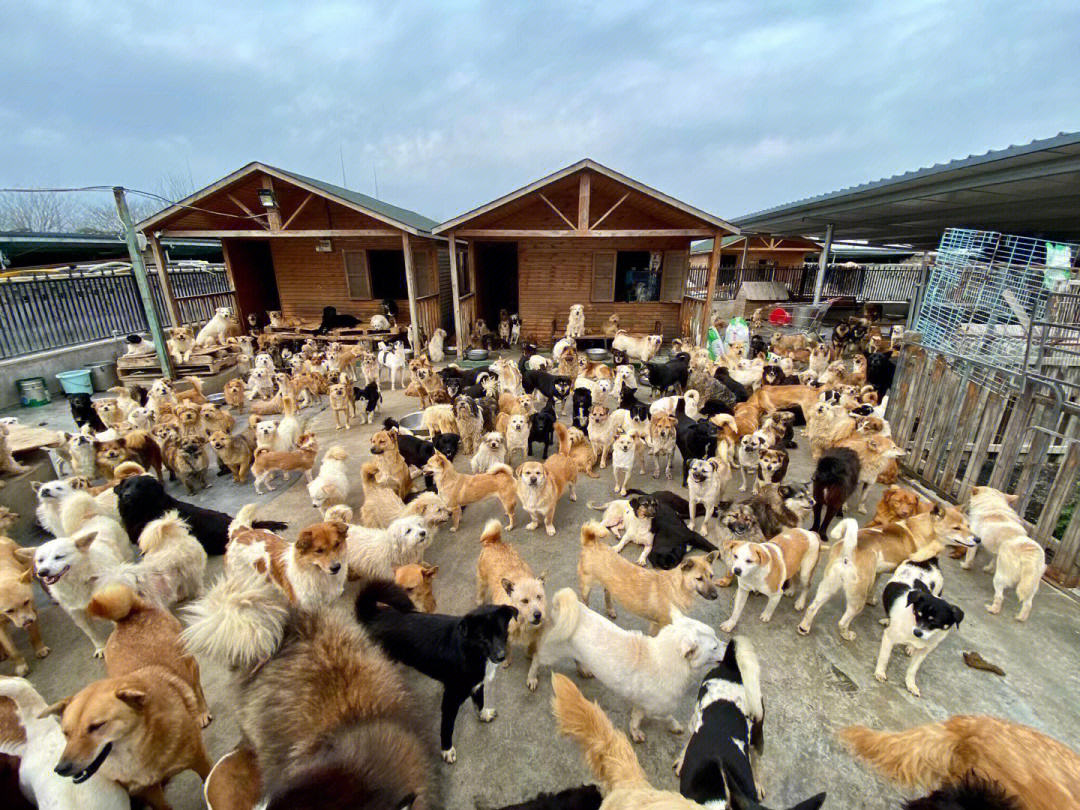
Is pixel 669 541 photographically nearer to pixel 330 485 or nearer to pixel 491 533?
pixel 491 533

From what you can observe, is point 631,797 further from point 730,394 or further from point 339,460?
point 730,394

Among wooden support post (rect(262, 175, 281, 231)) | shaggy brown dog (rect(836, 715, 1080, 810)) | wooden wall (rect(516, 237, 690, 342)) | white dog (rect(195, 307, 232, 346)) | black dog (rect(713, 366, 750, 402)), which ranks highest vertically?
wooden support post (rect(262, 175, 281, 231))

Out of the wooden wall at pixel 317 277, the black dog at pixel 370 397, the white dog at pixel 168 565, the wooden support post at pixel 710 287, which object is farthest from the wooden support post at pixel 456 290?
the white dog at pixel 168 565

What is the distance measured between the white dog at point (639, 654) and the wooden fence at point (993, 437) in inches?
164

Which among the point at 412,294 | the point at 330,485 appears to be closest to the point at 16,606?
the point at 330,485

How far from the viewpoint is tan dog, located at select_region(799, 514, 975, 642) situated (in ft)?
11.6

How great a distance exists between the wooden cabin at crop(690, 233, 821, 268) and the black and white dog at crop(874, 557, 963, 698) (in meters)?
26.6

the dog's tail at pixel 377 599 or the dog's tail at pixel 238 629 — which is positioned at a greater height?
the dog's tail at pixel 238 629

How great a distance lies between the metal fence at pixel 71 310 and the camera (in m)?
10.6

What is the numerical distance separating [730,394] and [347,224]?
44.5 ft

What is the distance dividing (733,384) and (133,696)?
9.16 m

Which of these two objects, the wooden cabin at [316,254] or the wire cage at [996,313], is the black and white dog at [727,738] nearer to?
the wire cage at [996,313]

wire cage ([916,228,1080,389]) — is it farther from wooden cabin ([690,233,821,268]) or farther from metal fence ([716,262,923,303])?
wooden cabin ([690,233,821,268])

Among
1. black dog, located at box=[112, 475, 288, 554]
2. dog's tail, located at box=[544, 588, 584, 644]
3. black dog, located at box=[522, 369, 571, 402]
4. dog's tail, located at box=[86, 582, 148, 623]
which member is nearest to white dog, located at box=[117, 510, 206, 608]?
black dog, located at box=[112, 475, 288, 554]
